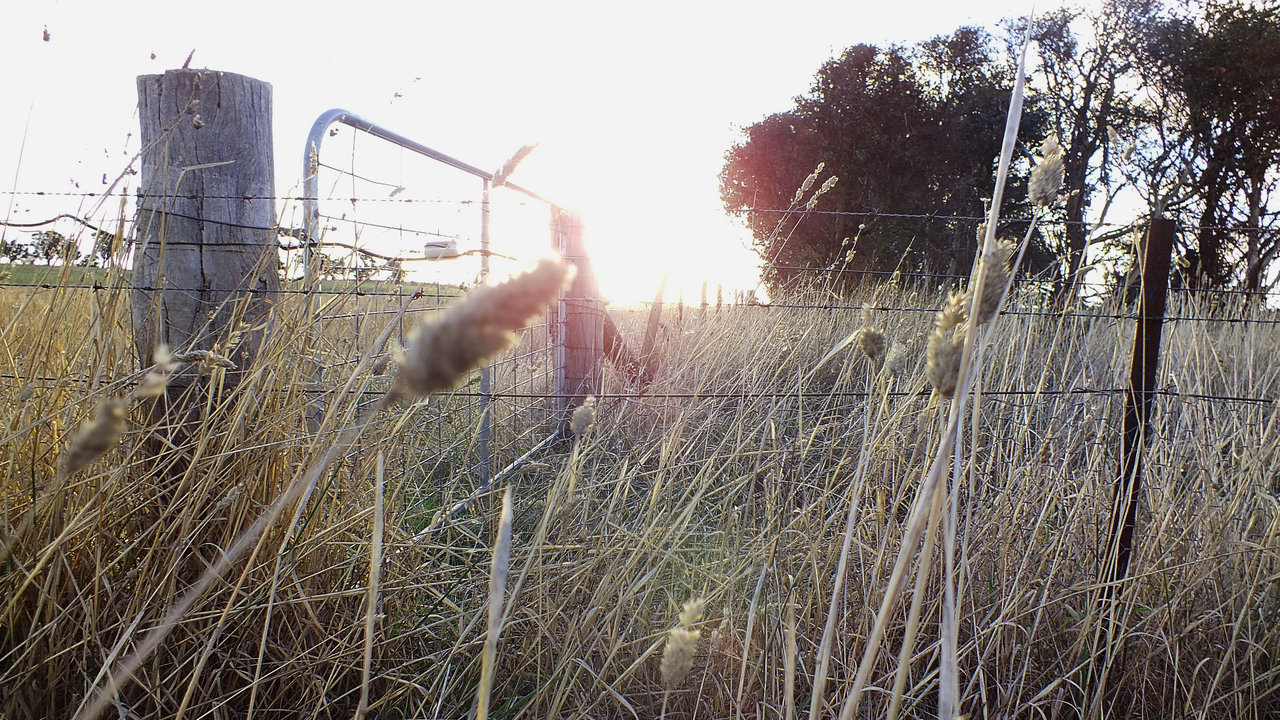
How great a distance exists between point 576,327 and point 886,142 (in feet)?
32.5

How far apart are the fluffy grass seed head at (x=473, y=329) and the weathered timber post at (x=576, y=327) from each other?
12.6 feet

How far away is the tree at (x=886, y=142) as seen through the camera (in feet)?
41.0

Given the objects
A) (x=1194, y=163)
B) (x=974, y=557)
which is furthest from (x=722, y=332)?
(x=1194, y=163)

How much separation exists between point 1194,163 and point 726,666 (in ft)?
45.3

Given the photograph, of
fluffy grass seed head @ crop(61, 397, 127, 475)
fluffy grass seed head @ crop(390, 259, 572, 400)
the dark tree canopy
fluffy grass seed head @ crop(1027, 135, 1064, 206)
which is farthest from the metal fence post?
the dark tree canopy

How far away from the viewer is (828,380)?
201 inches

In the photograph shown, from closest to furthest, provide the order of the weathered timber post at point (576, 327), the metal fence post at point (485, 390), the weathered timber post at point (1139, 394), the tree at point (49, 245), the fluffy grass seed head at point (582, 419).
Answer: the fluffy grass seed head at point (582, 419) < the tree at point (49, 245) < the weathered timber post at point (1139, 394) < the metal fence post at point (485, 390) < the weathered timber post at point (576, 327)

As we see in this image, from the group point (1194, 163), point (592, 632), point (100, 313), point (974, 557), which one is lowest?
point (592, 632)

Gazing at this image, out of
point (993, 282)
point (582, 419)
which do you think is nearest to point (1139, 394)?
point (993, 282)

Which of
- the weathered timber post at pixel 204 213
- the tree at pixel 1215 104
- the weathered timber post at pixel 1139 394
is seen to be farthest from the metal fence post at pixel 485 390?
the tree at pixel 1215 104

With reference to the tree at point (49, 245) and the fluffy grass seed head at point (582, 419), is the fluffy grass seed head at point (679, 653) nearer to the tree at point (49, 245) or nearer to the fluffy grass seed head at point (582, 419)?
the fluffy grass seed head at point (582, 419)

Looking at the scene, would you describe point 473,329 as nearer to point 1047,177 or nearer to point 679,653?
point 679,653

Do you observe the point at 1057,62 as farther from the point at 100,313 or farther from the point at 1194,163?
the point at 100,313

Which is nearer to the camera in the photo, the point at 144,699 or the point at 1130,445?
the point at 144,699
